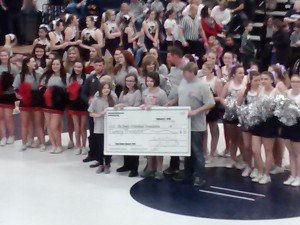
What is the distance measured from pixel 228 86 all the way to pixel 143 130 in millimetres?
1394

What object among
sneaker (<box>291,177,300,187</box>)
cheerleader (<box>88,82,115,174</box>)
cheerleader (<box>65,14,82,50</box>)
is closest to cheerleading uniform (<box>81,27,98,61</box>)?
cheerleader (<box>65,14,82,50</box>)

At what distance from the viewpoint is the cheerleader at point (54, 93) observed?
9961 millimetres

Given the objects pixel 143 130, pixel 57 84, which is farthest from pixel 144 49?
pixel 143 130

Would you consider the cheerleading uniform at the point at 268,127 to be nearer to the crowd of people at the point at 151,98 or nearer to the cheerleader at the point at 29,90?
Result: the crowd of people at the point at 151,98

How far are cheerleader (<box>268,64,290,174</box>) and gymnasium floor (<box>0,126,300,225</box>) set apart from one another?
168mm

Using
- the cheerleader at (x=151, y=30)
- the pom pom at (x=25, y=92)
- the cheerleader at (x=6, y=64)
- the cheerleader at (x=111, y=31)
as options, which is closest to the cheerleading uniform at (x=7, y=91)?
the cheerleader at (x=6, y=64)

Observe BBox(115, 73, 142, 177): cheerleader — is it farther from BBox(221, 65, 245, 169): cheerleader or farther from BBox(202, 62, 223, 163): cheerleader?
BBox(221, 65, 245, 169): cheerleader

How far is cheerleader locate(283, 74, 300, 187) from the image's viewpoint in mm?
8484

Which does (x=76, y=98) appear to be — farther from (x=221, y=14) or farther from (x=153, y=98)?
(x=221, y=14)

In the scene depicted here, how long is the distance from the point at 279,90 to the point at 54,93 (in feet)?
11.1

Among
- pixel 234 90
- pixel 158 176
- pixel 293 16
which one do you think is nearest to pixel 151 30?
pixel 293 16

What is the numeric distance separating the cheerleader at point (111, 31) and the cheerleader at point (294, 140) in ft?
23.7

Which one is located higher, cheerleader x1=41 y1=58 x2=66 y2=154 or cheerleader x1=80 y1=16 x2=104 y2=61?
cheerleader x1=80 y1=16 x2=104 y2=61

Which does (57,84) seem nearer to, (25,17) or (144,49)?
(144,49)
